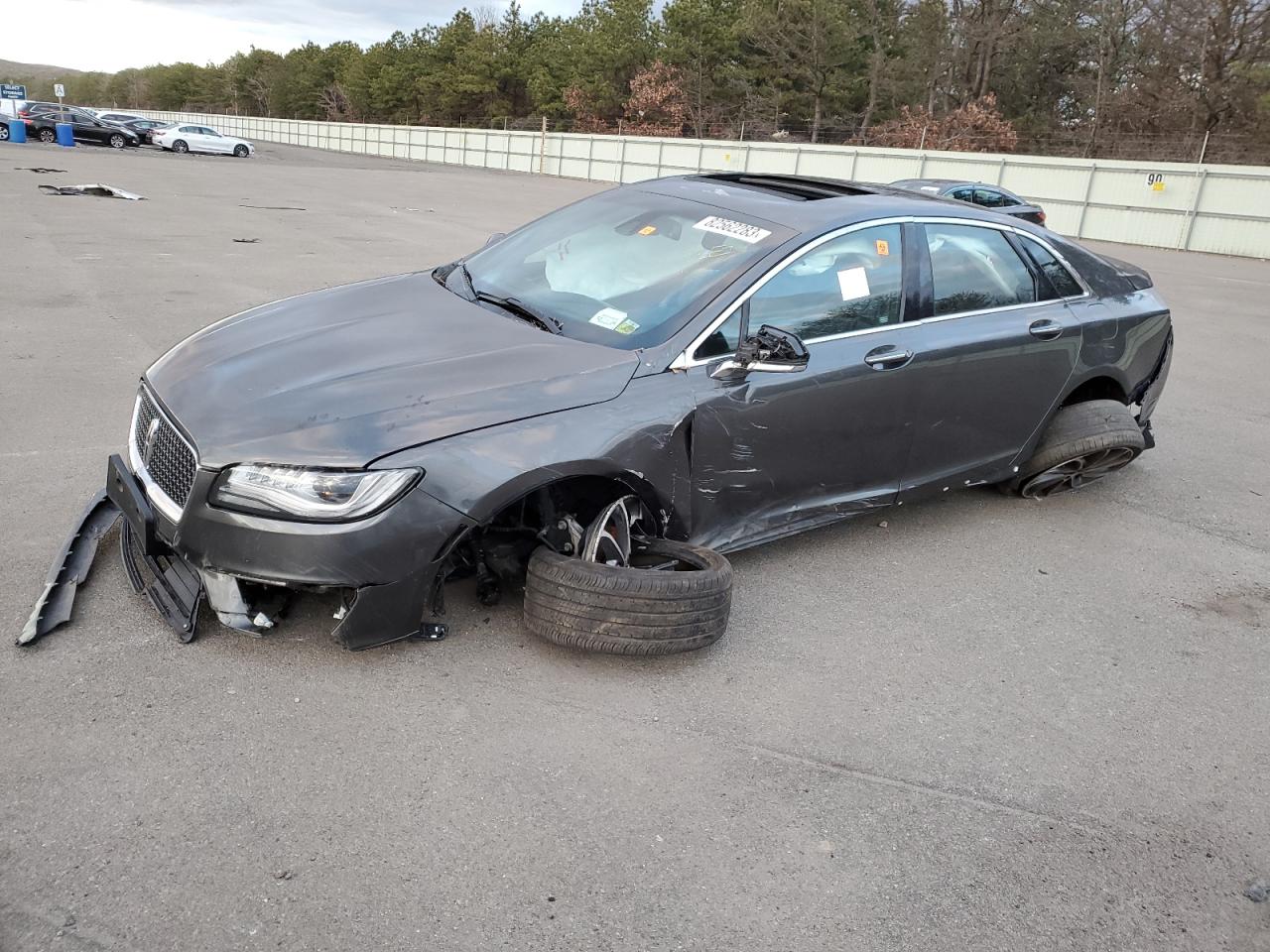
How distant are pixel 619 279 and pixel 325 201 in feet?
63.3

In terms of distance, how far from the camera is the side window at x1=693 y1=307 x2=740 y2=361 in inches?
141

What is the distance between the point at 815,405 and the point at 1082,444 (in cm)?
186

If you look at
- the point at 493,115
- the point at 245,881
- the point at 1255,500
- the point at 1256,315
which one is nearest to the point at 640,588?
the point at 245,881

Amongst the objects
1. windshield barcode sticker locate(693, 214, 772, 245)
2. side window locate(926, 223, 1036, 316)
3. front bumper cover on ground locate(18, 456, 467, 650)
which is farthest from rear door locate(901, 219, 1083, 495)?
front bumper cover on ground locate(18, 456, 467, 650)

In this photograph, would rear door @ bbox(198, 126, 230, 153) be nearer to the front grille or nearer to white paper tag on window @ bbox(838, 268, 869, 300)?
the front grille

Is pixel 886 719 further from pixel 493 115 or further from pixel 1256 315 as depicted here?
pixel 493 115

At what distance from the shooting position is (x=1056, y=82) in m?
46.8

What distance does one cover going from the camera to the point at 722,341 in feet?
11.9

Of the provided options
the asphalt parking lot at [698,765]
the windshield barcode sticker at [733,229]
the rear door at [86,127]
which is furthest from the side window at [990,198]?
the rear door at [86,127]

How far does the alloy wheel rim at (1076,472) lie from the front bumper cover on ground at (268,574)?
338 cm

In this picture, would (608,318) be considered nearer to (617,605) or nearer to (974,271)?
(617,605)

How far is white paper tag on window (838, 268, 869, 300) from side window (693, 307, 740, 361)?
0.61m

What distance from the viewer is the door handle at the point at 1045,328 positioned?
15.3 feet

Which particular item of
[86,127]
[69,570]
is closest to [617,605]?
[69,570]
